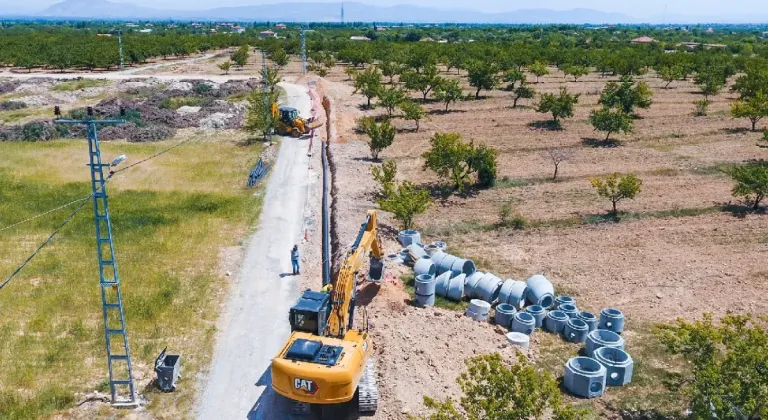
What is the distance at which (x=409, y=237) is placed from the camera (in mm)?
25734

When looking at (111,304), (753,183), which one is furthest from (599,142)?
(111,304)

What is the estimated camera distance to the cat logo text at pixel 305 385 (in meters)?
13.2

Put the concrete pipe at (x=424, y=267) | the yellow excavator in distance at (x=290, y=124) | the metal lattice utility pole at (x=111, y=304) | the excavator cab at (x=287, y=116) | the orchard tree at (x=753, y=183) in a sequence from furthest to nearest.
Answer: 1. the excavator cab at (x=287, y=116)
2. the yellow excavator in distance at (x=290, y=124)
3. the orchard tree at (x=753, y=183)
4. the concrete pipe at (x=424, y=267)
5. the metal lattice utility pole at (x=111, y=304)

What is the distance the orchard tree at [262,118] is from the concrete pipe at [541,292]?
28.4 m

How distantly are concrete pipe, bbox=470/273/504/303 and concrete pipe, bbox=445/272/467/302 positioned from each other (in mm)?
510

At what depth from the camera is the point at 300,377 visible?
1316cm

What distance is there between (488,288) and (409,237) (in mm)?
5559

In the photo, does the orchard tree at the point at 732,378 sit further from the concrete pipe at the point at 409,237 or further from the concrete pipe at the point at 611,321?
the concrete pipe at the point at 409,237

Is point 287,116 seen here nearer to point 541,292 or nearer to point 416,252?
point 416,252

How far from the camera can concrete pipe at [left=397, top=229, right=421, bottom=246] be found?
2567 cm

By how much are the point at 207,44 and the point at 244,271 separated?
114 meters

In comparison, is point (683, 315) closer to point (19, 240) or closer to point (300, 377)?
point (300, 377)

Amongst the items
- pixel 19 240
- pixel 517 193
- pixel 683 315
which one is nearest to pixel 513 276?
pixel 683 315

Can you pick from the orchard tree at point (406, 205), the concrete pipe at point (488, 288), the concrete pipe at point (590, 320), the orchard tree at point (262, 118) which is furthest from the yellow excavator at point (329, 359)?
the orchard tree at point (262, 118)
